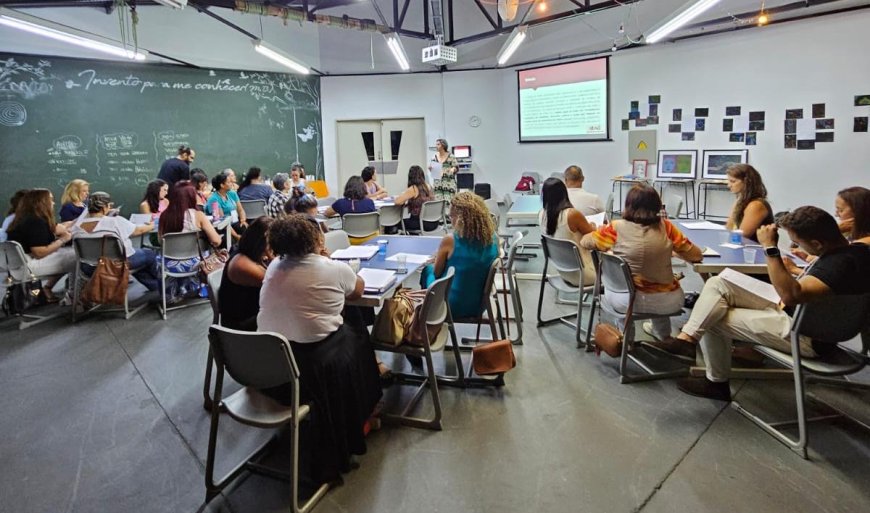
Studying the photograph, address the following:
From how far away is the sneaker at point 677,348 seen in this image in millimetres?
3303

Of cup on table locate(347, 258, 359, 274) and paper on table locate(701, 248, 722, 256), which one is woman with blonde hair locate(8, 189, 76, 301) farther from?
paper on table locate(701, 248, 722, 256)

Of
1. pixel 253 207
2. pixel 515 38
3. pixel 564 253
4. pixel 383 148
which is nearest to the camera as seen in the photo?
pixel 564 253

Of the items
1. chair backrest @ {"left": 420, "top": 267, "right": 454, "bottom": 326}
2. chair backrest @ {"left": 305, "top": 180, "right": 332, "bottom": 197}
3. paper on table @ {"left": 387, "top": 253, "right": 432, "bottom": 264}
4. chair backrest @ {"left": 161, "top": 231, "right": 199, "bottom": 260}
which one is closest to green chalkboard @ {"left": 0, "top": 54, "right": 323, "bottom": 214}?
chair backrest @ {"left": 305, "top": 180, "right": 332, "bottom": 197}

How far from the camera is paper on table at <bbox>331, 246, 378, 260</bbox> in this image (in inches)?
132

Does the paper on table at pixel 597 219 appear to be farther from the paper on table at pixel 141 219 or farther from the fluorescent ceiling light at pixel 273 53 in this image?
the fluorescent ceiling light at pixel 273 53

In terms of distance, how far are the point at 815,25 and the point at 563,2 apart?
3.68 metres

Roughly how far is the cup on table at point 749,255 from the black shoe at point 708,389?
0.76m

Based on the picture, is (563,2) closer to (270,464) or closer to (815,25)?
(815,25)

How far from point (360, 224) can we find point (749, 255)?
3.50 m

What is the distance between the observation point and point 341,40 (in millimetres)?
9789

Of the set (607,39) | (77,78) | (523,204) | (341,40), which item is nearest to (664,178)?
(607,39)

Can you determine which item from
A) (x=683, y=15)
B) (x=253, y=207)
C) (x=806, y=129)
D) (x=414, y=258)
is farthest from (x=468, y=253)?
(x=806, y=129)

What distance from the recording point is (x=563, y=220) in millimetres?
3928

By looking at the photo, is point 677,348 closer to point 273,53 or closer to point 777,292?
point 777,292
